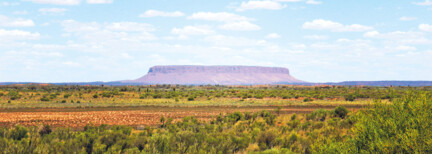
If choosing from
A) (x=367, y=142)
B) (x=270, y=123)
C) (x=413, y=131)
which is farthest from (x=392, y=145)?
(x=270, y=123)

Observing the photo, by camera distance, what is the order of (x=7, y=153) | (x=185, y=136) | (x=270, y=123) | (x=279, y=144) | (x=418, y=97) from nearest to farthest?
1. (x=418, y=97)
2. (x=7, y=153)
3. (x=185, y=136)
4. (x=279, y=144)
5. (x=270, y=123)

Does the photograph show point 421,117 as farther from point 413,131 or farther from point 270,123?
→ point 270,123

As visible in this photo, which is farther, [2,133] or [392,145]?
[2,133]

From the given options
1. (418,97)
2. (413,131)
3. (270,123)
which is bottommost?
(270,123)

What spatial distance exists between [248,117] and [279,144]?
10.8 m

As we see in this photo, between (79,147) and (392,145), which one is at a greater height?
(392,145)

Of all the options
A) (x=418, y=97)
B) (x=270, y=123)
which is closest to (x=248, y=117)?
(x=270, y=123)

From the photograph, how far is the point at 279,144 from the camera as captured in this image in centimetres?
1295

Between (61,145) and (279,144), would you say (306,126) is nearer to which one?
(279,144)

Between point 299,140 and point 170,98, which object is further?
point 170,98

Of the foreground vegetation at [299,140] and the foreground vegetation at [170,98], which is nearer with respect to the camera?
the foreground vegetation at [299,140]

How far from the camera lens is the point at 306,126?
58.9 feet

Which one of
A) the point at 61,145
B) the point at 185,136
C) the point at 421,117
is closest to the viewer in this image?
the point at 421,117

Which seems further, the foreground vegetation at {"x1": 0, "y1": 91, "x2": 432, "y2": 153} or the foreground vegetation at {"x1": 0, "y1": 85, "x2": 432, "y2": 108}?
the foreground vegetation at {"x1": 0, "y1": 85, "x2": 432, "y2": 108}
